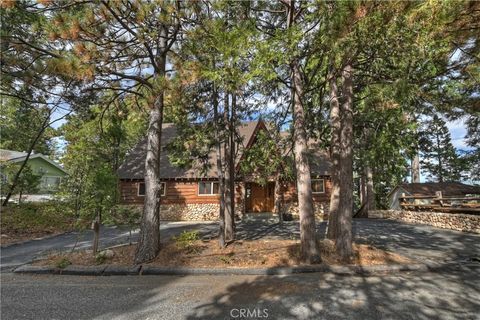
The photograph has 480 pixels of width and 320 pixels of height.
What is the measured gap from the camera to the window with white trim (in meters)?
18.5

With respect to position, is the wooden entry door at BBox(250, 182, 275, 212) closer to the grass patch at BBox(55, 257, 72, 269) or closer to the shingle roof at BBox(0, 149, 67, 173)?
the grass patch at BBox(55, 257, 72, 269)

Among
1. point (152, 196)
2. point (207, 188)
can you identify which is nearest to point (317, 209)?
point (207, 188)

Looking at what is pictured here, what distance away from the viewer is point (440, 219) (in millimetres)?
12906

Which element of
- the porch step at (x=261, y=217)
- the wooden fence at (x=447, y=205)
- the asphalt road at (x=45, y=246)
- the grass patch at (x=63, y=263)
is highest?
the wooden fence at (x=447, y=205)

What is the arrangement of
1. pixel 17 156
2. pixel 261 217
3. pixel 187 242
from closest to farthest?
pixel 187 242 < pixel 261 217 < pixel 17 156

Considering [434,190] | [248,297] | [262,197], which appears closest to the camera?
[248,297]

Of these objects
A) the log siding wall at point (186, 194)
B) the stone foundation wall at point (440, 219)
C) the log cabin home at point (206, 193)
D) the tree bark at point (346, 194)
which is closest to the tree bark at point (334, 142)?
the tree bark at point (346, 194)

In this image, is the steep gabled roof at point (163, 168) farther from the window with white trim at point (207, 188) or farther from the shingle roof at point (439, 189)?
the shingle roof at point (439, 189)

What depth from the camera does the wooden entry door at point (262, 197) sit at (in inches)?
748

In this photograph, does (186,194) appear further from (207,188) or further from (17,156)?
(17,156)

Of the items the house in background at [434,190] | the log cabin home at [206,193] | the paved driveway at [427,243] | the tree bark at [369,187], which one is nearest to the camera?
the paved driveway at [427,243]

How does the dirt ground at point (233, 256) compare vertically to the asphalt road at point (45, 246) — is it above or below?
above

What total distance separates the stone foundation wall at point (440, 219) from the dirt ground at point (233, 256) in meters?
6.08

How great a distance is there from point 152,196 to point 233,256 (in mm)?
2653
